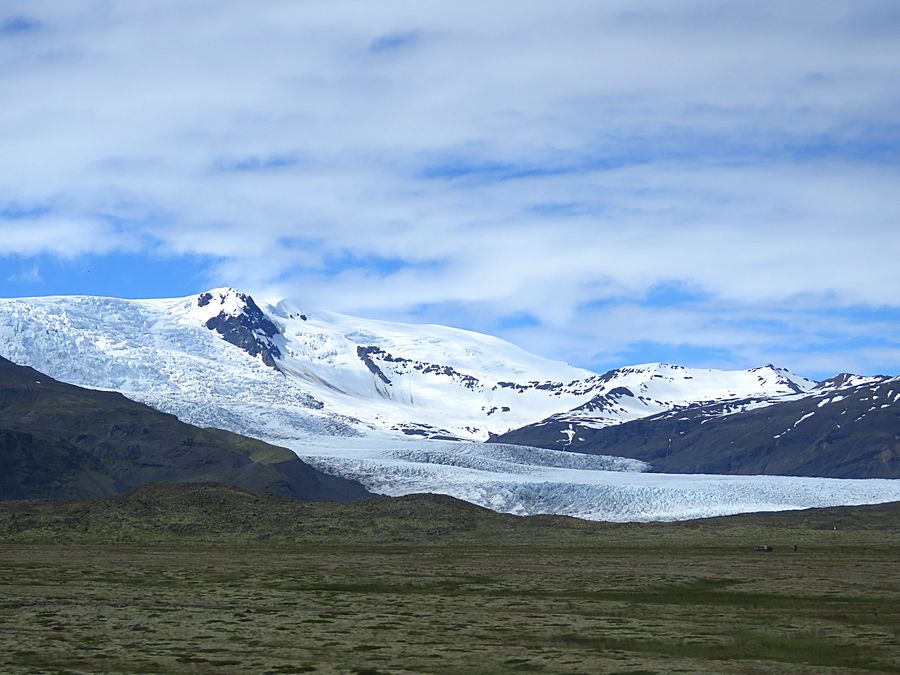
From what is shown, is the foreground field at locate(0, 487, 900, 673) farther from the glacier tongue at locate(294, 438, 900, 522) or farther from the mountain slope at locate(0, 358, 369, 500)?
the mountain slope at locate(0, 358, 369, 500)

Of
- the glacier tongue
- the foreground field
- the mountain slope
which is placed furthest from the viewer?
the mountain slope

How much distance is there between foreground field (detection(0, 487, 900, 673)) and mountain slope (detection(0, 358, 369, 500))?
186 feet

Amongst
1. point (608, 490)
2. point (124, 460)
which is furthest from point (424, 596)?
point (124, 460)

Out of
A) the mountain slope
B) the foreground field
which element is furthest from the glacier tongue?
the foreground field

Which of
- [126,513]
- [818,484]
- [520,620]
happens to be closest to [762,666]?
[520,620]

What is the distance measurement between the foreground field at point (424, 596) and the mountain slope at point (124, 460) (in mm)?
56759

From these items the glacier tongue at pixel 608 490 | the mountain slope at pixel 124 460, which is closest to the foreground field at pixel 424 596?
the glacier tongue at pixel 608 490

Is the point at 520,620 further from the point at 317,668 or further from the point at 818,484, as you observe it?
the point at 818,484

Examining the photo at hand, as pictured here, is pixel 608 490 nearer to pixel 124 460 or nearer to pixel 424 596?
pixel 124 460

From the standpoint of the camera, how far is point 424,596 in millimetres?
50000

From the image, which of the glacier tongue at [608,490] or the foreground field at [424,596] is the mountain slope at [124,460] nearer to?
the glacier tongue at [608,490]

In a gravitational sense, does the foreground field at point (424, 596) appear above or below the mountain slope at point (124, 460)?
below

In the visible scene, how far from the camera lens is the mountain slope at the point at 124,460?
Result: 510ft

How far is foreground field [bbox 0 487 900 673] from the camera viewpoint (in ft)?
107
